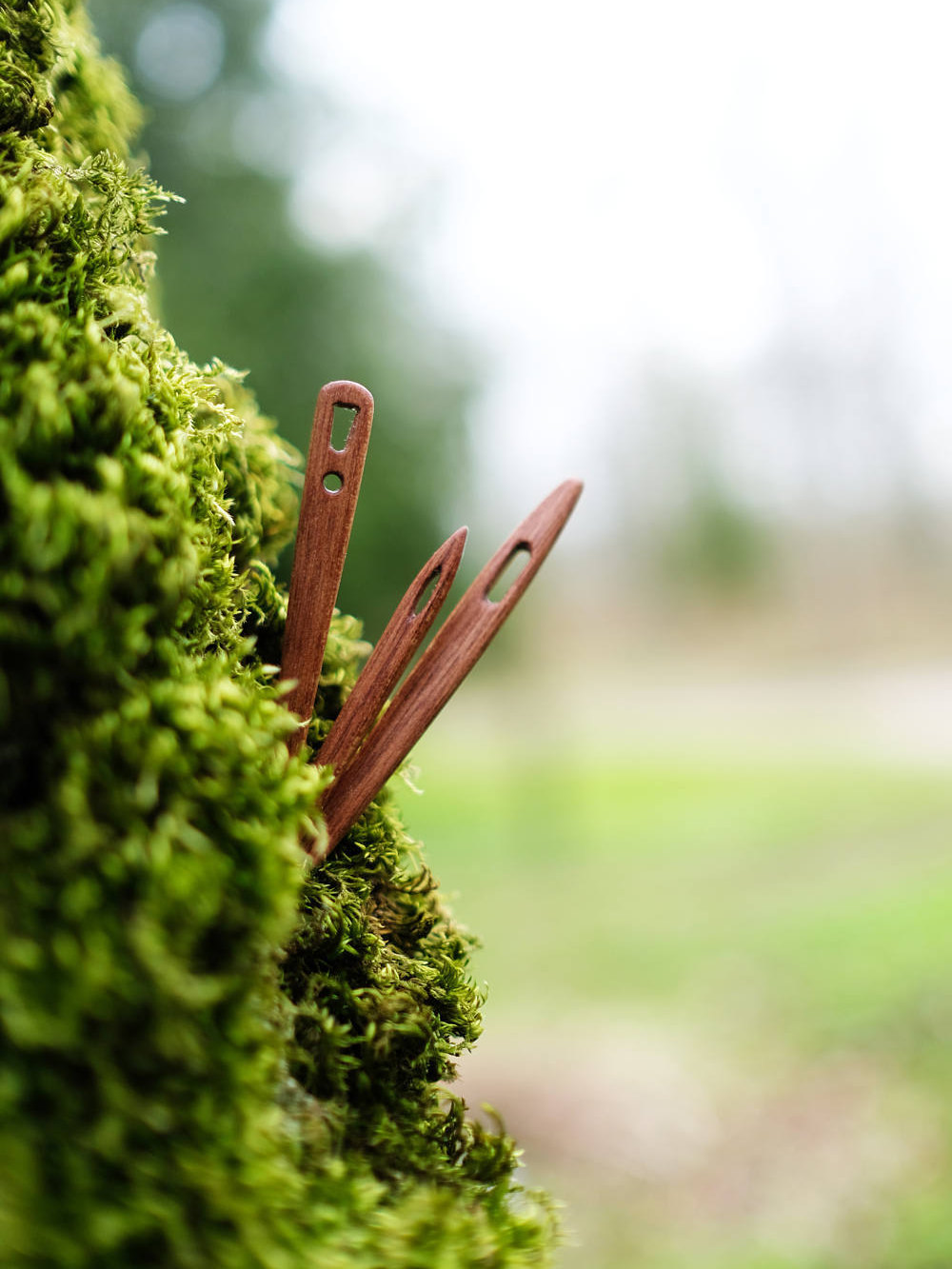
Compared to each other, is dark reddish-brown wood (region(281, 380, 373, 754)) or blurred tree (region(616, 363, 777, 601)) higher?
blurred tree (region(616, 363, 777, 601))

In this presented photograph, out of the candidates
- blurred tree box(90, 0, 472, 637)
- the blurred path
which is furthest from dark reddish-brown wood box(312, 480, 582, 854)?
the blurred path

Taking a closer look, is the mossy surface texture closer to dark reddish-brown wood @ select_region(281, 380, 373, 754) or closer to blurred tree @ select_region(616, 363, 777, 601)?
dark reddish-brown wood @ select_region(281, 380, 373, 754)

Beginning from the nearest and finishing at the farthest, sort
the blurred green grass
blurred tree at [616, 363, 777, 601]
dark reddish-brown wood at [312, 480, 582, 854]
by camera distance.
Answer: dark reddish-brown wood at [312, 480, 582, 854] → the blurred green grass → blurred tree at [616, 363, 777, 601]

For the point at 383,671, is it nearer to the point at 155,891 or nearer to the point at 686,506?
the point at 155,891

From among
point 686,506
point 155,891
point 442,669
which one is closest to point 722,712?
point 686,506

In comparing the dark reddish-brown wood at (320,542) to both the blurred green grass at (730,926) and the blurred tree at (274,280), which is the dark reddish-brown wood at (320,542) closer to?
the blurred green grass at (730,926)

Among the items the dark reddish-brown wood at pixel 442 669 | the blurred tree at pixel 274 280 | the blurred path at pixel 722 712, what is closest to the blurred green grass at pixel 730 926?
the dark reddish-brown wood at pixel 442 669
